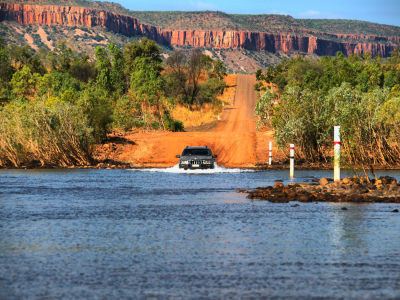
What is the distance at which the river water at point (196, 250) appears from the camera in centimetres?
917

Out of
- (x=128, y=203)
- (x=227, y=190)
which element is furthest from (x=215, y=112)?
(x=128, y=203)

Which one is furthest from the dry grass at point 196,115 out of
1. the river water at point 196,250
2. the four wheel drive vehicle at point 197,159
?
the river water at point 196,250

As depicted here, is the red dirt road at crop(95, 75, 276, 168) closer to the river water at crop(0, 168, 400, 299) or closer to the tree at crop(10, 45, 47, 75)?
the river water at crop(0, 168, 400, 299)

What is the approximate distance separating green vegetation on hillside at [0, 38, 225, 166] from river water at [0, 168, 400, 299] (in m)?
25.5

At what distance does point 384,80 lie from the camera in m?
96.0

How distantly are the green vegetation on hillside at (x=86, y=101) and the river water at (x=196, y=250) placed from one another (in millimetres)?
25493

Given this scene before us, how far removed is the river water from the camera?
9172mm

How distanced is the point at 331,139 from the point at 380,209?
27.5 m

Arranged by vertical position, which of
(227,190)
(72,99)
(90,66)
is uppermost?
(90,66)

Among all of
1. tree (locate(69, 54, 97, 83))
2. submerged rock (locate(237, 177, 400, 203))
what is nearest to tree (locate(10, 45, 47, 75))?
tree (locate(69, 54, 97, 83))

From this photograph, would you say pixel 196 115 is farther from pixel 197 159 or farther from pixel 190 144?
pixel 197 159

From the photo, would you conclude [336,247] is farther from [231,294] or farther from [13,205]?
[13,205]

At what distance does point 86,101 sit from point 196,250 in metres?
47.3

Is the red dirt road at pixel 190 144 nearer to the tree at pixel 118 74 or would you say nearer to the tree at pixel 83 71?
the tree at pixel 118 74
